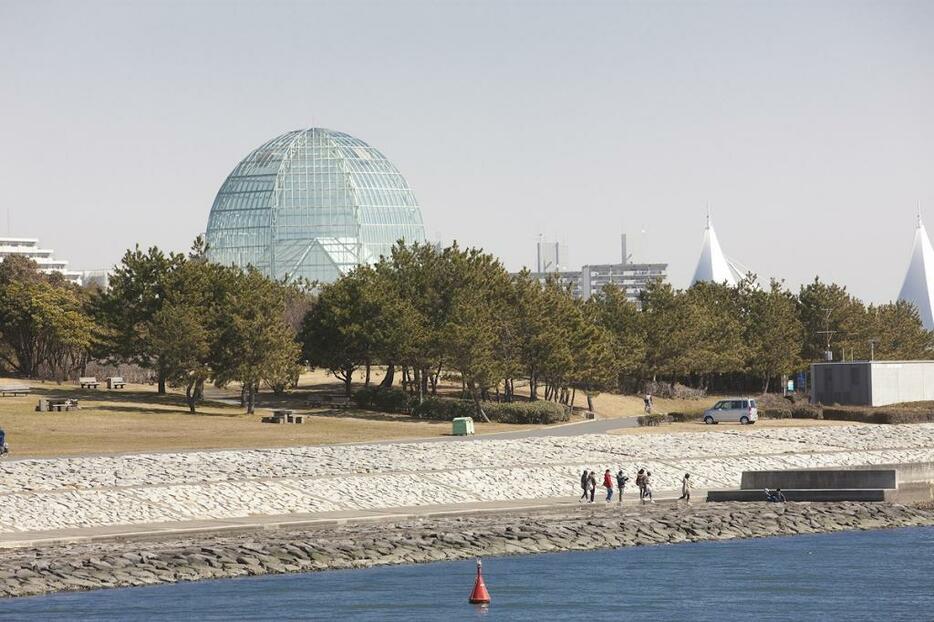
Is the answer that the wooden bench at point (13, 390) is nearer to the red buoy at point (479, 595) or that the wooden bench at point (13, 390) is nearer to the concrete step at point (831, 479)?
the concrete step at point (831, 479)

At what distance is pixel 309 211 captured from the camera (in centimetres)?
16075

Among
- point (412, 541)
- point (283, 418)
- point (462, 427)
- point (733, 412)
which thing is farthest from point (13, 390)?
point (412, 541)

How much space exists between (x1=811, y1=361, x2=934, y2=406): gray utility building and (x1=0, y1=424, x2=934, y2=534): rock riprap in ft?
43.4

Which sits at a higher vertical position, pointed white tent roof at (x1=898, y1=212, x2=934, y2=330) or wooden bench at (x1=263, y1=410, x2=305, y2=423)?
pointed white tent roof at (x1=898, y1=212, x2=934, y2=330)

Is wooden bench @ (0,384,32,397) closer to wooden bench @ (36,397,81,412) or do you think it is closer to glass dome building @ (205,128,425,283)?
wooden bench @ (36,397,81,412)

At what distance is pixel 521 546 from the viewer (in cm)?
4606

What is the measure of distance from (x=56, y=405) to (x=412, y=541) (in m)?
34.5

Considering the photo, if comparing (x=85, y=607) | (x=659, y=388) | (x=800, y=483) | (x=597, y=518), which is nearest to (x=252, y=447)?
(x=597, y=518)

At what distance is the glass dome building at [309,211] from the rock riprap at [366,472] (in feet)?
292

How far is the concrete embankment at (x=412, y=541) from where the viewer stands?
39406 mm

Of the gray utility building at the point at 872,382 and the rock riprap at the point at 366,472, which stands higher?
the gray utility building at the point at 872,382

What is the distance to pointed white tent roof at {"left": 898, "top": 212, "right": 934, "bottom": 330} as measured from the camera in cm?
18812

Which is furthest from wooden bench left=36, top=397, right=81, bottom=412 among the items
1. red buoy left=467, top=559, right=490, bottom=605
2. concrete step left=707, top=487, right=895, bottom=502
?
red buoy left=467, top=559, right=490, bottom=605

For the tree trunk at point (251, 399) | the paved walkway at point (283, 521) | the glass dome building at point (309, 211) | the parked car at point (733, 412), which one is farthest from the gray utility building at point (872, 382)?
the glass dome building at point (309, 211)
